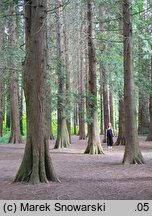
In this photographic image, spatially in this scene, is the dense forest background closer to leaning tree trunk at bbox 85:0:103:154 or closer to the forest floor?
leaning tree trunk at bbox 85:0:103:154

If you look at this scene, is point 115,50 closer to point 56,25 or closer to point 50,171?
point 56,25

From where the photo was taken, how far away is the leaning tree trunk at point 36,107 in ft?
31.6

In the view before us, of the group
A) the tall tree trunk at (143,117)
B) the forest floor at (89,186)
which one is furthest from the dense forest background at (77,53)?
the tall tree trunk at (143,117)

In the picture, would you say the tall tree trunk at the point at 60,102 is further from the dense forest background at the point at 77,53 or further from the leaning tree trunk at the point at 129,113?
the leaning tree trunk at the point at 129,113

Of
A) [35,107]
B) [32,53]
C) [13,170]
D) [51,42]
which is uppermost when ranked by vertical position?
[51,42]

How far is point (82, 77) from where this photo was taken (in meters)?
36.5

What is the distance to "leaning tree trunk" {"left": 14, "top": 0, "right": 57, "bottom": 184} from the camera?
31.6ft

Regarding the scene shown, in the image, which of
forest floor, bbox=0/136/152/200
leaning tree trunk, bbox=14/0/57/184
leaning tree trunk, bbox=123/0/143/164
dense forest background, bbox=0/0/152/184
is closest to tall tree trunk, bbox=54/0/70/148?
dense forest background, bbox=0/0/152/184

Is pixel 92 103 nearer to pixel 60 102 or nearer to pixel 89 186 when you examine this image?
pixel 60 102

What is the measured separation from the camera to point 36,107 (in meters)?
9.66

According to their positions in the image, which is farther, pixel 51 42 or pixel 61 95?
pixel 51 42

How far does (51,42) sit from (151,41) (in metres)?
8.60

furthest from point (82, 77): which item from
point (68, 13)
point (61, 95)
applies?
point (61, 95)

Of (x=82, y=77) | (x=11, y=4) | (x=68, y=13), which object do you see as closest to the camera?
(x=11, y=4)
